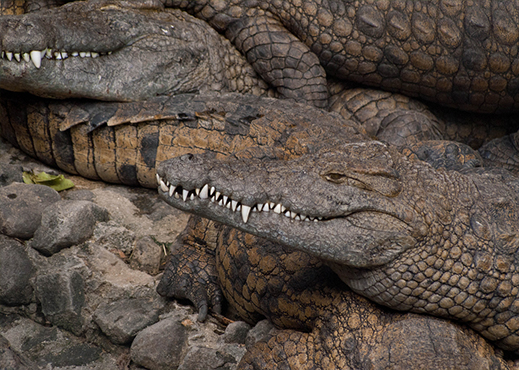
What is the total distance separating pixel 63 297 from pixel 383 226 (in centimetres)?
166

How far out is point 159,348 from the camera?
2660 millimetres

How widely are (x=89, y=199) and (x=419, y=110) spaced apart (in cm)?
256

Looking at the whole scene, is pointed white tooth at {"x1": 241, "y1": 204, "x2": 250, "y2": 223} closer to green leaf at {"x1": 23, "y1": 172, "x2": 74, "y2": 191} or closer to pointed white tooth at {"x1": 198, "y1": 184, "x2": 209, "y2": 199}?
pointed white tooth at {"x1": 198, "y1": 184, "x2": 209, "y2": 199}

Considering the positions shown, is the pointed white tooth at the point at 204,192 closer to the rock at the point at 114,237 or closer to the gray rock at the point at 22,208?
the rock at the point at 114,237

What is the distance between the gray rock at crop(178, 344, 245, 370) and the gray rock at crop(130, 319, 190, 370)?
60 mm

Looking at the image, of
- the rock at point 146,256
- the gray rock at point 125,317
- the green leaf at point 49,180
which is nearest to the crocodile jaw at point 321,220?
the gray rock at point 125,317

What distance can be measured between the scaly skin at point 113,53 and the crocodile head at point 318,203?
6.06ft

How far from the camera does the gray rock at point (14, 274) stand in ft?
9.58

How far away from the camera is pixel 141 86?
394 cm

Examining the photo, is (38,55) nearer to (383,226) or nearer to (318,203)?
(318,203)

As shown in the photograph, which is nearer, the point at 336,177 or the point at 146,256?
the point at 336,177

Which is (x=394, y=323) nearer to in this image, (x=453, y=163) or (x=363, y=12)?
(x=453, y=163)

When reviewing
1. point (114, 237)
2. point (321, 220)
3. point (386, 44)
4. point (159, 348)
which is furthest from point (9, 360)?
point (386, 44)

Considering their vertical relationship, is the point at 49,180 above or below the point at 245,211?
below
